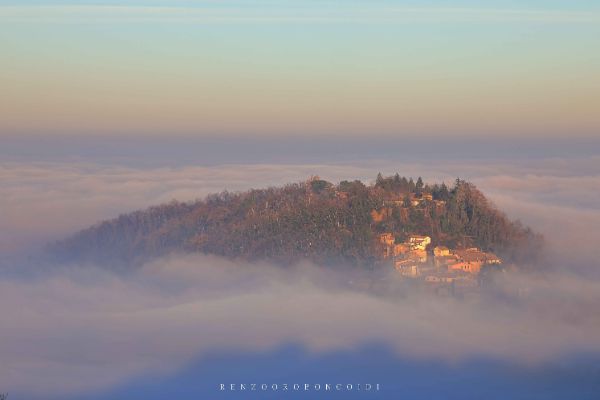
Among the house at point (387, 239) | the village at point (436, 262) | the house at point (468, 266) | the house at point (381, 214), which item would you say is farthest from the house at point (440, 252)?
the house at point (381, 214)

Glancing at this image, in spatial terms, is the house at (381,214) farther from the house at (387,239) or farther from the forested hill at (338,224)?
the house at (387,239)

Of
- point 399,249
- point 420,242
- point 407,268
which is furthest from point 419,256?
point 399,249

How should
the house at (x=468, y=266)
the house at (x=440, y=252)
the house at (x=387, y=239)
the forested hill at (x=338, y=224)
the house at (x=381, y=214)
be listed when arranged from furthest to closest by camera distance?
the house at (x=381, y=214)
the forested hill at (x=338, y=224)
the house at (x=387, y=239)
the house at (x=440, y=252)
the house at (x=468, y=266)

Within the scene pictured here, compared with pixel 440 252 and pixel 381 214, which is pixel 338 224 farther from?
pixel 440 252

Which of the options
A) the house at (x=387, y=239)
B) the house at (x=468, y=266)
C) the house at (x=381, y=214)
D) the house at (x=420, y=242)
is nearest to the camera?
the house at (x=468, y=266)

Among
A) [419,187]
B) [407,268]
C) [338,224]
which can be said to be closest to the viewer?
[407,268]

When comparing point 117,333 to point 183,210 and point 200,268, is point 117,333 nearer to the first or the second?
point 200,268
